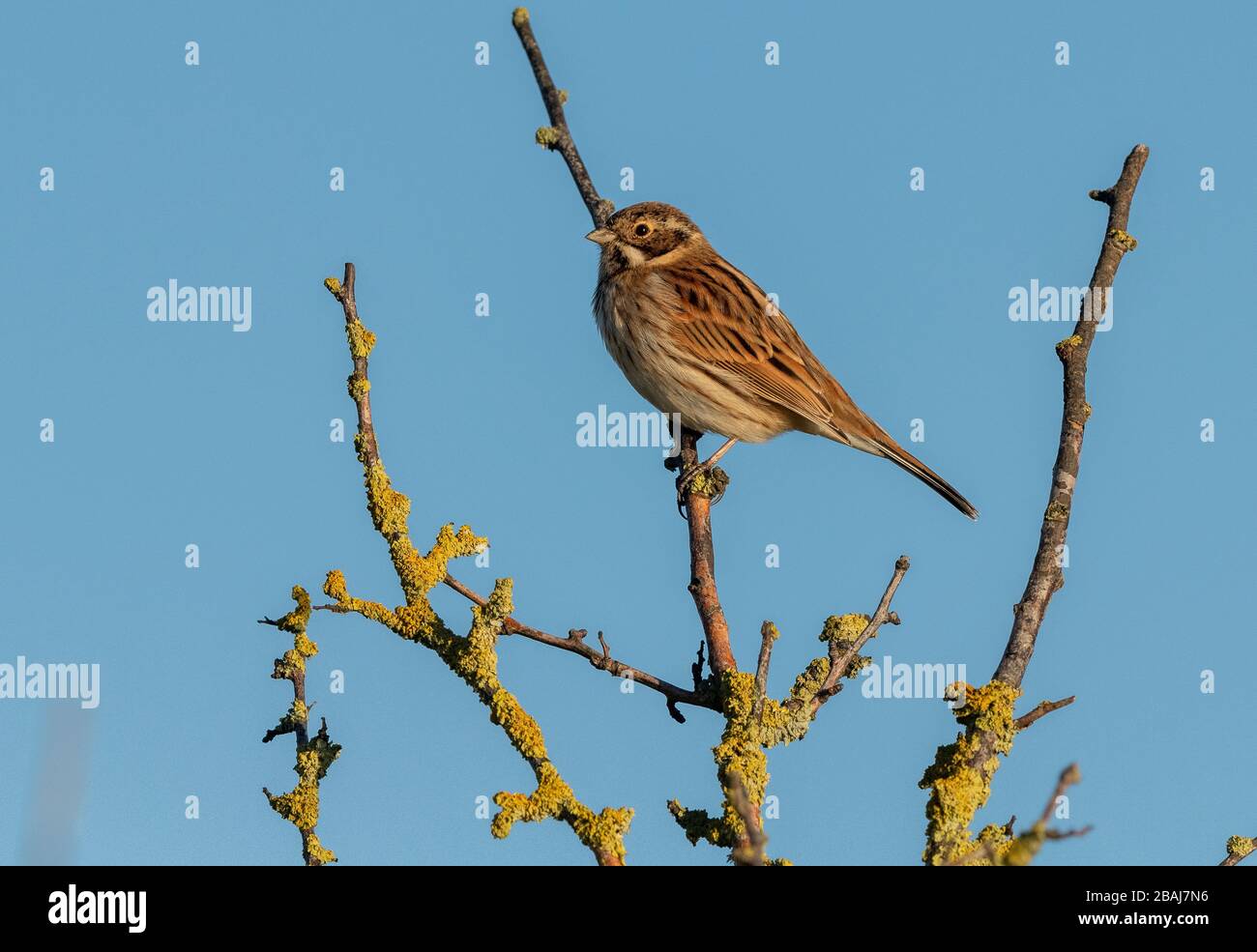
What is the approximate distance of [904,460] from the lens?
974cm

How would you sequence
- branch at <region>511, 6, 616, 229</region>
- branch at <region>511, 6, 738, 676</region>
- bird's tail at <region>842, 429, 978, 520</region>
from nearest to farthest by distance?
1. branch at <region>511, 6, 738, 676</region>
2. branch at <region>511, 6, 616, 229</region>
3. bird's tail at <region>842, 429, 978, 520</region>

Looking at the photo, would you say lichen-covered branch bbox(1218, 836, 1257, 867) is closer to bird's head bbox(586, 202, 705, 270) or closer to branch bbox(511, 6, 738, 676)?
branch bbox(511, 6, 738, 676)

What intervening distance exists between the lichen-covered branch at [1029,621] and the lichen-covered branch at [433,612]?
1021 millimetres

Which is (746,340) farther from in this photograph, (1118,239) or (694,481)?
(1118,239)

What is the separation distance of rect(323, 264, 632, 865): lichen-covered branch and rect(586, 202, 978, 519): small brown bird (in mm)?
4562

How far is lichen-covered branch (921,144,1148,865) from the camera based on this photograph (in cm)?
409

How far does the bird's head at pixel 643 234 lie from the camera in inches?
390

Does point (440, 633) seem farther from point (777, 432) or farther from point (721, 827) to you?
point (777, 432)

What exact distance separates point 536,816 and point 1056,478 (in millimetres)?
1955

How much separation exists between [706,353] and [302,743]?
5.63m

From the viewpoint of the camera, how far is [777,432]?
10141 millimetres

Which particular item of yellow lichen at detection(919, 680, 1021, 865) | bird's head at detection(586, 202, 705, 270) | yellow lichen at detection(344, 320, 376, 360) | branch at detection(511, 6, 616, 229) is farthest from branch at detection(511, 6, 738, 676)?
yellow lichen at detection(344, 320, 376, 360)

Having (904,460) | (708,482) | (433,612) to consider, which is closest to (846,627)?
(433,612)

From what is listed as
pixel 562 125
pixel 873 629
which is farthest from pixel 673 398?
pixel 873 629
